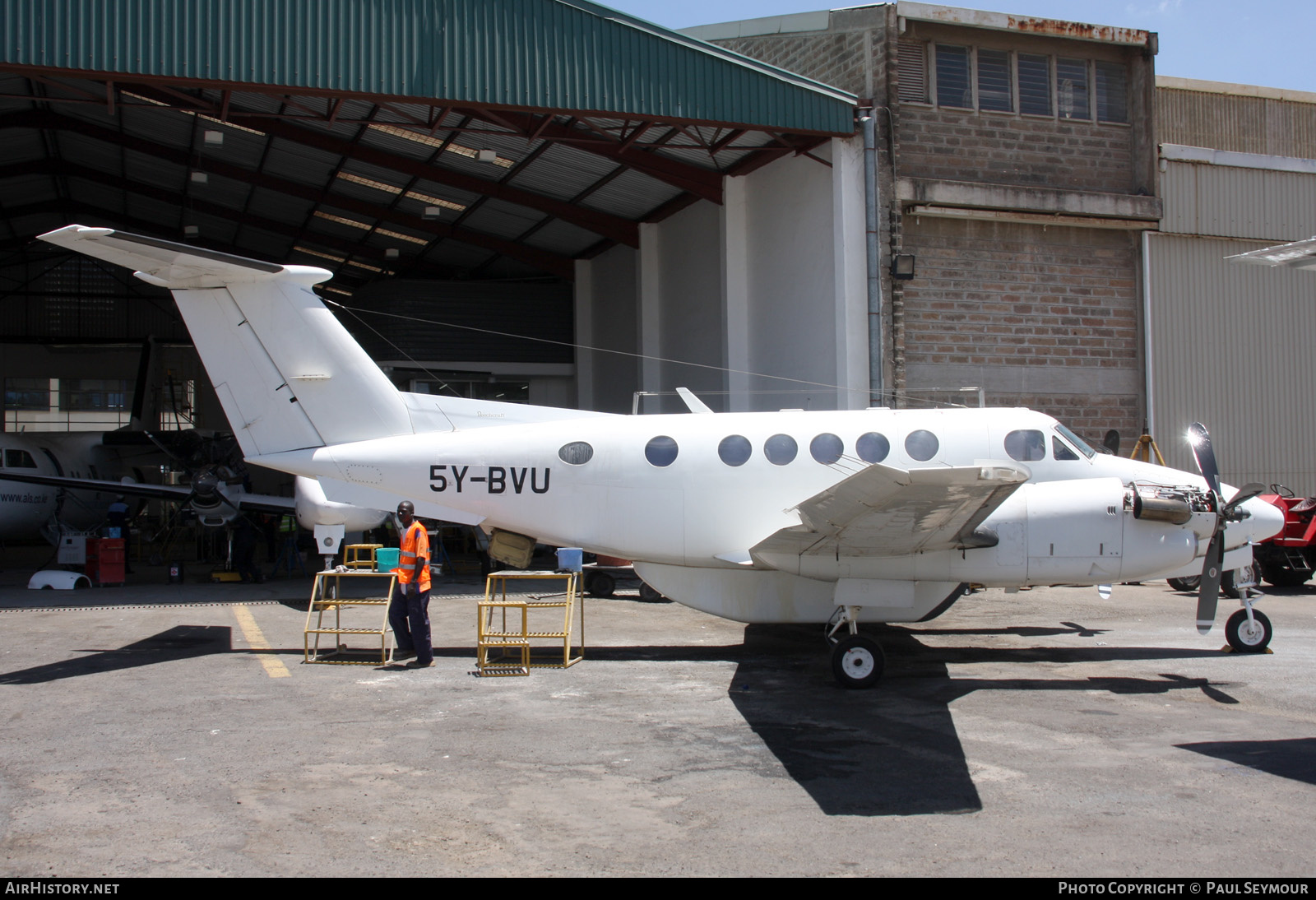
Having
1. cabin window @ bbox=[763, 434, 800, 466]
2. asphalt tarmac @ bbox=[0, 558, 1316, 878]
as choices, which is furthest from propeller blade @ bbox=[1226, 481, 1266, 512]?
cabin window @ bbox=[763, 434, 800, 466]

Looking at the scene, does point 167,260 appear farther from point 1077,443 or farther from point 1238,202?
point 1238,202

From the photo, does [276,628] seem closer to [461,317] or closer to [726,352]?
[726,352]

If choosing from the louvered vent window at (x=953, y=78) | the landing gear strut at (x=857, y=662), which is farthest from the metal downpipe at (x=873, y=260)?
the landing gear strut at (x=857, y=662)

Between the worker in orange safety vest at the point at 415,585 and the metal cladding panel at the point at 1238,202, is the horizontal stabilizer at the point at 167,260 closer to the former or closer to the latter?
the worker in orange safety vest at the point at 415,585

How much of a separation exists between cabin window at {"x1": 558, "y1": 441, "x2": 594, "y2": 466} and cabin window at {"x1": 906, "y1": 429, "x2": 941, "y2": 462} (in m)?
3.62

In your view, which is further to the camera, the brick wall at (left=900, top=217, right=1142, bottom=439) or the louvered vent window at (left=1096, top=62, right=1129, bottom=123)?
the louvered vent window at (left=1096, top=62, right=1129, bottom=123)

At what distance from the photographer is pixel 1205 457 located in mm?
10289

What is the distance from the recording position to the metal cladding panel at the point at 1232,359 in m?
20.4

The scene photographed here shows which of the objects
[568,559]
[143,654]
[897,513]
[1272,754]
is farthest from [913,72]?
[143,654]

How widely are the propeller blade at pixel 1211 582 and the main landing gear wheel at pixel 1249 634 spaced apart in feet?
3.21

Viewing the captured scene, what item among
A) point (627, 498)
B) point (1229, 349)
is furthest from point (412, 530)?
point (1229, 349)

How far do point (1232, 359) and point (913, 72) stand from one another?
981 cm

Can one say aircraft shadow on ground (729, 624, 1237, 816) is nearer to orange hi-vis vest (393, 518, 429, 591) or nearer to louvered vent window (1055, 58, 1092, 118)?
orange hi-vis vest (393, 518, 429, 591)

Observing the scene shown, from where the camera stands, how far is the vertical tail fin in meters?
10.6
